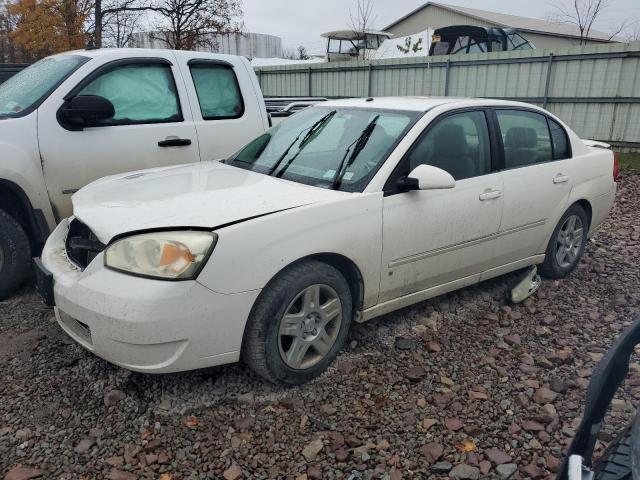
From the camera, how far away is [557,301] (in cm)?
436

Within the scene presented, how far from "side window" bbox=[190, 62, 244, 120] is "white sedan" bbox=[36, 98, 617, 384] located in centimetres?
105

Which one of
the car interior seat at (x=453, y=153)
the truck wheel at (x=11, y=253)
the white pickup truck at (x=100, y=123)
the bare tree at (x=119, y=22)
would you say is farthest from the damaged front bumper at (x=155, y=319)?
the bare tree at (x=119, y=22)

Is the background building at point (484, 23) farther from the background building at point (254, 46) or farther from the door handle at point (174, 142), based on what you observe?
the door handle at point (174, 142)

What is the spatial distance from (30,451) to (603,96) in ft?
37.6

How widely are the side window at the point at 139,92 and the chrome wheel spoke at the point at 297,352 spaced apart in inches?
103

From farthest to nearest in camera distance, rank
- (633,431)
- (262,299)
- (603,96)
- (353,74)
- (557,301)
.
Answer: (353,74), (603,96), (557,301), (262,299), (633,431)

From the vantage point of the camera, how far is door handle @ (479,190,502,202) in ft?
12.4

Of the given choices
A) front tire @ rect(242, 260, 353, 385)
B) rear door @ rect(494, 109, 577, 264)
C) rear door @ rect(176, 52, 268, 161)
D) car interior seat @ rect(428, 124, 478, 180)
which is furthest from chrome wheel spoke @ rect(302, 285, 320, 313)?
rear door @ rect(176, 52, 268, 161)

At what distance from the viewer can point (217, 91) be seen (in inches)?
201

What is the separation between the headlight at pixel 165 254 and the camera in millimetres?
2562

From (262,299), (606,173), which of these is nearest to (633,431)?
(262,299)

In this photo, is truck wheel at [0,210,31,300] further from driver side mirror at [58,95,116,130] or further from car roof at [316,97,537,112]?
car roof at [316,97,537,112]

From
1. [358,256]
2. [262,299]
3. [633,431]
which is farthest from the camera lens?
[358,256]

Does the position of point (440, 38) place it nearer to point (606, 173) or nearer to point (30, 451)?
→ point (606, 173)
